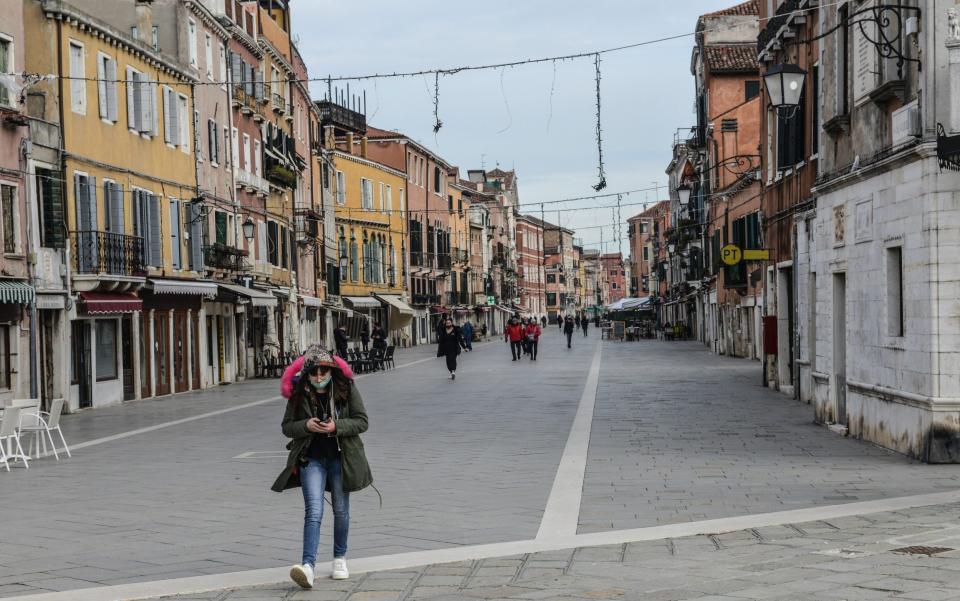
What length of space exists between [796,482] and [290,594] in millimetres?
6266

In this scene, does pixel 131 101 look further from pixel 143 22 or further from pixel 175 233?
pixel 175 233

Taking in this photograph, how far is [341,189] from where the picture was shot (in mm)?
65750

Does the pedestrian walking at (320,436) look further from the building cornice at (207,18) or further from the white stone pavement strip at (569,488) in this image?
the building cornice at (207,18)

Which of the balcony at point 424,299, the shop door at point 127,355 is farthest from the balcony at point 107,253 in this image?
the balcony at point 424,299

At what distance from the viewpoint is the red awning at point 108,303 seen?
27.0 meters

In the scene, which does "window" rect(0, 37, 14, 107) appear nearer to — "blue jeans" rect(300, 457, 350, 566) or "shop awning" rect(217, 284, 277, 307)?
"shop awning" rect(217, 284, 277, 307)

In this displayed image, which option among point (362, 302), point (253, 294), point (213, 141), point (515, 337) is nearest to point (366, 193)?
point (362, 302)

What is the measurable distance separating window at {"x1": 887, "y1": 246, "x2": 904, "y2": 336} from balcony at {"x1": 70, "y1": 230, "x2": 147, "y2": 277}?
58.1 ft

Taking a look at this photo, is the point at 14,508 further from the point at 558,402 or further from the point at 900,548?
the point at 558,402

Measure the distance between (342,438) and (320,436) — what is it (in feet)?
0.45

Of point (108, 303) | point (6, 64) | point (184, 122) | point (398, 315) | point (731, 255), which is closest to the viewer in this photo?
point (6, 64)

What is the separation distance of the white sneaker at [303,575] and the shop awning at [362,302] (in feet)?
187

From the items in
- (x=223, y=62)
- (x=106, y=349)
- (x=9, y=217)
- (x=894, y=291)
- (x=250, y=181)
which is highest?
(x=223, y=62)

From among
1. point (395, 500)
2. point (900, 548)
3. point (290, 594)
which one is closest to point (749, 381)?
point (395, 500)
